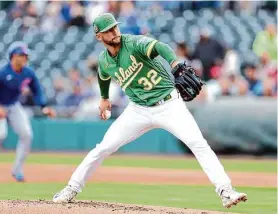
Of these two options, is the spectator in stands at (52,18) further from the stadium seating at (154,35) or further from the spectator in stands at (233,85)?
the spectator in stands at (233,85)

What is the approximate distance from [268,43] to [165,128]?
989 centimetres

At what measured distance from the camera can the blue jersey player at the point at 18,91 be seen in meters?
10.6

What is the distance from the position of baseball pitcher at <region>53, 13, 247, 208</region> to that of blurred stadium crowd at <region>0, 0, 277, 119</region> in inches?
349

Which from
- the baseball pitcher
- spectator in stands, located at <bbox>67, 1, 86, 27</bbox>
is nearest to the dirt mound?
the baseball pitcher

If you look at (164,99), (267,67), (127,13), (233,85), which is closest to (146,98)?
(164,99)

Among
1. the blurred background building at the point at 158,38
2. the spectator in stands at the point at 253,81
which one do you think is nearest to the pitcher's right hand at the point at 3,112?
the blurred background building at the point at 158,38

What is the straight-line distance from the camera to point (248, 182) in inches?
443

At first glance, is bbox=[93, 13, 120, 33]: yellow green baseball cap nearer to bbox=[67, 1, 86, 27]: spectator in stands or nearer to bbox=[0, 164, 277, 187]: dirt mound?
bbox=[0, 164, 277, 187]: dirt mound

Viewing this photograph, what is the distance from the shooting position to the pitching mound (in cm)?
664

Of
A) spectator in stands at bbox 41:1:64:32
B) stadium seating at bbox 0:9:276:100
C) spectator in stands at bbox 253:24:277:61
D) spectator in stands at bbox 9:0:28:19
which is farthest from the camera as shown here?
spectator in stands at bbox 9:0:28:19

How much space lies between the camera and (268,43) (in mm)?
16594

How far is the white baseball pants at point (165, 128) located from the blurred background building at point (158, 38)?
843 cm

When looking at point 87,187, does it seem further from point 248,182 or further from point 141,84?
point 141,84

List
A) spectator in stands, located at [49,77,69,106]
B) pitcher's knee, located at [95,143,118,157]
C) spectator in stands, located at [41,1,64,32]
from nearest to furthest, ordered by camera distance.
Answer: pitcher's knee, located at [95,143,118,157] → spectator in stands, located at [49,77,69,106] → spectator in stands, located at [41,1,64,32]
